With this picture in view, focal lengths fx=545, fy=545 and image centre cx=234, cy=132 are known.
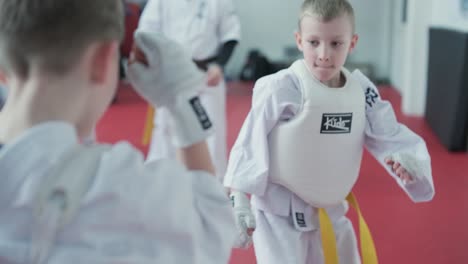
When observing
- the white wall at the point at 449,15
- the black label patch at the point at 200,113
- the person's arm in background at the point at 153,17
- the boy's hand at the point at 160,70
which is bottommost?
the white wall at the point at 449,15

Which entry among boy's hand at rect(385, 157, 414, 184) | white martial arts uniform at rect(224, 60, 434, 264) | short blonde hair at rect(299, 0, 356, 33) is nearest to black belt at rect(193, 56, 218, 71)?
white martial arts uniform at rect(224, 60, 434, 264)

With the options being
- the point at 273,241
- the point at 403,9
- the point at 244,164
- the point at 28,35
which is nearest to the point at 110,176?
the point at 28,35

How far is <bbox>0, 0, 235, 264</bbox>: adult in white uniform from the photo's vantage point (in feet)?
2.88

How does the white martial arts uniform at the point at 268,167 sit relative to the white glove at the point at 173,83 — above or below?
below

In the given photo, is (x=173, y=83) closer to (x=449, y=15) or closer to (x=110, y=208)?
(x=110, y=208)

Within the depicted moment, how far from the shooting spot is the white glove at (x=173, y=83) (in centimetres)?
106

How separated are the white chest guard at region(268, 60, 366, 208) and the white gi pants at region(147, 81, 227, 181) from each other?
1586 millimetres

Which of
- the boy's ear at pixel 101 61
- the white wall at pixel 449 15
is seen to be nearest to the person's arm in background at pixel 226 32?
the white wall at pixel 449 15

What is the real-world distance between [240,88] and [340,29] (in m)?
6.51

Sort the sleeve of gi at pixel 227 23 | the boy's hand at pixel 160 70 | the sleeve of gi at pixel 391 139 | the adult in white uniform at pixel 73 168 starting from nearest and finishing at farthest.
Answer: the adult in white uniform at pixel 73 168, the boy's hand at pixel 160 70, the sleeve of gi at pixel 391 139, the sleeve of gi at pixel 227 23

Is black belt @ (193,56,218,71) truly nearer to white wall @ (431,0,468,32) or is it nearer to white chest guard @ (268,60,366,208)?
white chest guard @ (268,60,366,208)

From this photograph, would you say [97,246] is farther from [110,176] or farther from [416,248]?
[416,248]

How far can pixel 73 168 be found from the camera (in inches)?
35.1

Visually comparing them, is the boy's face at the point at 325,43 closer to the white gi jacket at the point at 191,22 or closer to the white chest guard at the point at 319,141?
the white chest guard at the point at 319,141
